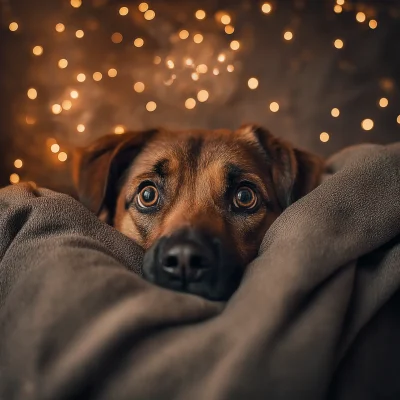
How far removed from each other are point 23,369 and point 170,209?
780mm

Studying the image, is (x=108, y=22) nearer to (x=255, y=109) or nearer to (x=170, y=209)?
(x=255, y=109)

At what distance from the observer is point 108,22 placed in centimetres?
241

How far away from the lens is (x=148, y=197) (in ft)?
5.62

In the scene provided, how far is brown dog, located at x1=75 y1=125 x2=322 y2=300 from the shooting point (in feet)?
4.09

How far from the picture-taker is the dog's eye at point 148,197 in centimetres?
170

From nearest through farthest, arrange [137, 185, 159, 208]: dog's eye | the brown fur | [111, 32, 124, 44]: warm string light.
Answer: the brown fur, [137, 185, 159, 208]: dog's eye, [111, 32, 124, 44]: warm string light

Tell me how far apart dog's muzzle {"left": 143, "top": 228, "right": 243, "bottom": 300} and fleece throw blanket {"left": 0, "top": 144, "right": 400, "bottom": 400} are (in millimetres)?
92

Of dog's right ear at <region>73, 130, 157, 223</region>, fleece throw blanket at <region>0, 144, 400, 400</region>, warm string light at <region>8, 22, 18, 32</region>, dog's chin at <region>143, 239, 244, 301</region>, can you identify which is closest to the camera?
fleece throw blanket at <region>0, 144, 400, 400</region>

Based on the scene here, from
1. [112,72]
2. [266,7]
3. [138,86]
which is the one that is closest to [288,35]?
[266,7]

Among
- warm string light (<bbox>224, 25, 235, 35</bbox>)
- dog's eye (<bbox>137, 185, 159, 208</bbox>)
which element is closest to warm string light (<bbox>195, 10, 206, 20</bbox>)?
warm string light (<bbox>224, 25, 235, 35</bbox>)

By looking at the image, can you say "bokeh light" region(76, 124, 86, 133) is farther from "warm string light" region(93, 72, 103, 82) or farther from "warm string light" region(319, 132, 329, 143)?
"warm string light" region(319, 132, 329, 143)

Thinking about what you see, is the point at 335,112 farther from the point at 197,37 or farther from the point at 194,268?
the point at 194,268

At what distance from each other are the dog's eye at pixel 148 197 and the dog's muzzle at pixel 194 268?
1.41ft

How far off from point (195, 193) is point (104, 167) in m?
0.43
